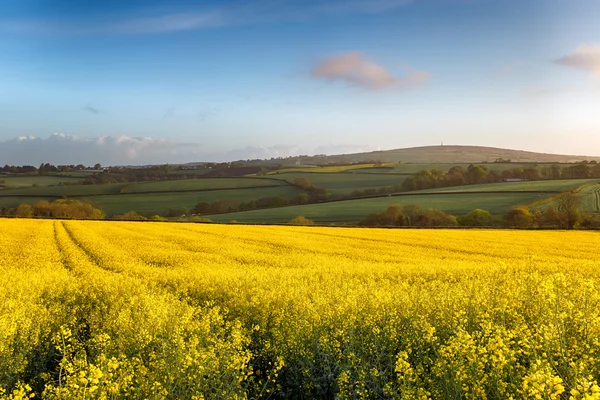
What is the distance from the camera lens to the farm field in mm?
55562

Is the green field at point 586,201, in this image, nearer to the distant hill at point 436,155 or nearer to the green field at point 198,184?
the green field at point 198,184

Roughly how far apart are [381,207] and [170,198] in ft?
125

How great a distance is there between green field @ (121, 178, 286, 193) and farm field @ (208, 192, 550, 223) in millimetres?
21975

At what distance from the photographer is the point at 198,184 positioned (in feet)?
279

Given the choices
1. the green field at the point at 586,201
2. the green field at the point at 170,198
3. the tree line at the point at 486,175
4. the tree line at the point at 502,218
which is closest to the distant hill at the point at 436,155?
the tree line at the point at 486,175

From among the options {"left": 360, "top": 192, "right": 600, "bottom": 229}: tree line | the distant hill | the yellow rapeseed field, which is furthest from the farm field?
the distant hill

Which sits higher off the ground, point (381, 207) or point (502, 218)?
point (381, 207)

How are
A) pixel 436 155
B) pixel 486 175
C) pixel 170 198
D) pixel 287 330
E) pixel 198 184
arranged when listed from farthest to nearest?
1. pixel 436 155
2. pixel 486 175
3. pixel 198 184
4. pixel 170 198
5. pixel 287 330

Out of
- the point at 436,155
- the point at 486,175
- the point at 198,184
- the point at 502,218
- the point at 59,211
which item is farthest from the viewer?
the point at 436,155

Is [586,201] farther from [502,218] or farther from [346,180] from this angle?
[346,180]

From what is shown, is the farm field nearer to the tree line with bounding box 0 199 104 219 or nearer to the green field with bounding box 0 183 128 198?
the tree line with bounding box 0 199 104 219

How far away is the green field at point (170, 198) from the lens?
2584 inches

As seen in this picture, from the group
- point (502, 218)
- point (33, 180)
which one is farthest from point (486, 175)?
point (33, 180)

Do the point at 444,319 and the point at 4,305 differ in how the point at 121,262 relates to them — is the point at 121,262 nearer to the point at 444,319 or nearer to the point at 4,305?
the point at 4,305
